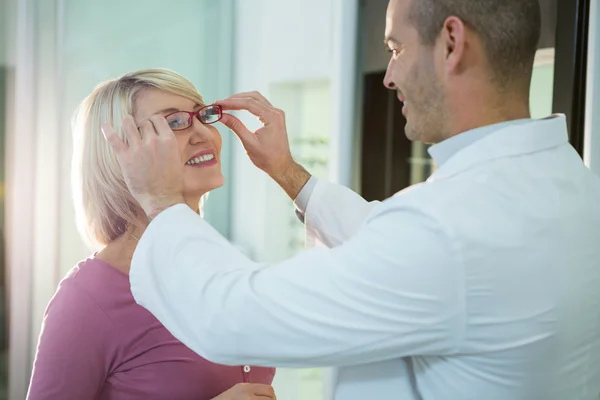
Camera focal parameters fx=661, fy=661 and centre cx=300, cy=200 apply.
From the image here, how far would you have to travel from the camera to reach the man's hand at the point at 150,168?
38.9 inches

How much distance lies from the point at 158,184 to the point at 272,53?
210 cm

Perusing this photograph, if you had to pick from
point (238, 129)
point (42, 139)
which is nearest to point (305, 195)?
point (238, 129)

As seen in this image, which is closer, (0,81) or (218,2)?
(0,81)

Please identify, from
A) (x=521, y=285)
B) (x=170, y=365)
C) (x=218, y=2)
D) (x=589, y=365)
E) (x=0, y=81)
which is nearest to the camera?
(x=521, y=285)

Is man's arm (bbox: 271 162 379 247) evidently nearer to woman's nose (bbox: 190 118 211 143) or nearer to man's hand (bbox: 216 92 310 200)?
man's hand (bbox: 216 92 310 200)

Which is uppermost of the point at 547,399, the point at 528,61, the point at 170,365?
the point at 528,61

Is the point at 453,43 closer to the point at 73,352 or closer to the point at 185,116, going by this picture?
the point at 185,116

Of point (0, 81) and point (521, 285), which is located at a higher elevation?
point (0, 81)

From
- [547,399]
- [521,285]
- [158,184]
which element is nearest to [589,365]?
[547,399]

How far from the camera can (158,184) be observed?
99cm

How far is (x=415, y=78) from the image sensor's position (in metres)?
0.97

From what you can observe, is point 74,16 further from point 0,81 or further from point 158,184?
point 158,184

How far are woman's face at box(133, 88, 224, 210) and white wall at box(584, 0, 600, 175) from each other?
841 millimetres

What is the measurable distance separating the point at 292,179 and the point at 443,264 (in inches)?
26.5
